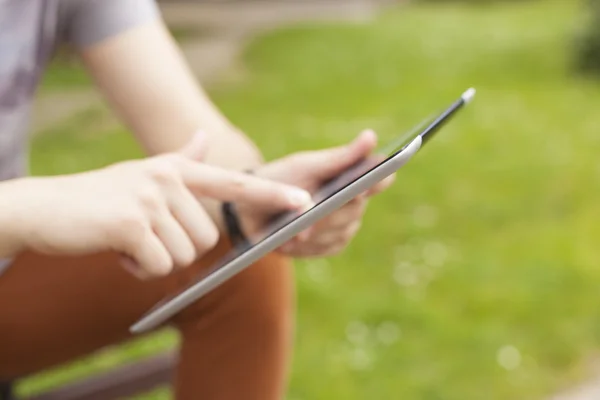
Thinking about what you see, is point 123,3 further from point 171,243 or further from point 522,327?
point 522,327

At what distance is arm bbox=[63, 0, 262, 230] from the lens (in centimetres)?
111

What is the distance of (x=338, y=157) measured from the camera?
3.20 feet

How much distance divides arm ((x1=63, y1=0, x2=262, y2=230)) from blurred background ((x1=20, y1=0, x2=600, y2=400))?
849mm

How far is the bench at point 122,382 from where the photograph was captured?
4.24ft

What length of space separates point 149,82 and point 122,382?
0.51 m

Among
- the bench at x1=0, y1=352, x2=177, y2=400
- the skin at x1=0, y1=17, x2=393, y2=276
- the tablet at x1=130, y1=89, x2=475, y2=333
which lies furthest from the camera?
the bench at x1=0, y1=352, x2=177, y2=400

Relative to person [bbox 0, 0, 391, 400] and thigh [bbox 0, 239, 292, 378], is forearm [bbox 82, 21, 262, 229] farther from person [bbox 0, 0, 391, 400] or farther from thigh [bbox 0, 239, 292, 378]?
thigh [bbox 0, 239, 292, 378]

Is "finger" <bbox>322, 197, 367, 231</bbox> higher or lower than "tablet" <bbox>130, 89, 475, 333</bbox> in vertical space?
lower

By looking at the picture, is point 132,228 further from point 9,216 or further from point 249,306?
point 249,306

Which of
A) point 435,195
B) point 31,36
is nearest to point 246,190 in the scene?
point 31,36

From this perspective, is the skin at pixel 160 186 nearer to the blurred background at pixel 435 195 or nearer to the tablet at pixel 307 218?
the tablet at pixel 307 218

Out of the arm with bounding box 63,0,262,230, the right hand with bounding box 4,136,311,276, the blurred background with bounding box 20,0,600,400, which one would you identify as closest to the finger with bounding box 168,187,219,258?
the right hand with bounding box 4,136,311,276

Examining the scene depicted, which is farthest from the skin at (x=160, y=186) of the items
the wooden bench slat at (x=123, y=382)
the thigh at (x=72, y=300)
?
the wooden bench slat at (x=123, y=382)

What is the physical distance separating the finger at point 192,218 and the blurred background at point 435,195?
107cm
